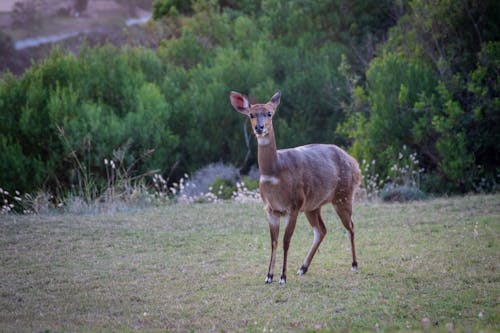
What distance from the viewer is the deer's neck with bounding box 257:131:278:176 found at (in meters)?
8.38

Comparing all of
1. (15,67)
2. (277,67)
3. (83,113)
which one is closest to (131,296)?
(83,113)

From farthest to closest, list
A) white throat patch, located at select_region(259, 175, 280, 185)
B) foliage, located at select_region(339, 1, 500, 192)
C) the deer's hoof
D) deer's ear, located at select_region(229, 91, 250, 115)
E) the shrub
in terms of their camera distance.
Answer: foliage, located at select_region(339, 1, 500, 192)
the shrub
deer's ear, located at select_region(229, 91, 250, 115)
the deer's hoof
white throat patch, located at select_region(259, 175, 280, 185)

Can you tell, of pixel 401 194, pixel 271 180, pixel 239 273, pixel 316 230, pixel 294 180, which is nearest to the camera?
pixel 271 180

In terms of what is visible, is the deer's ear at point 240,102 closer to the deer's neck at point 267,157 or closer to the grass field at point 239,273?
the deer's neck at point 267,157

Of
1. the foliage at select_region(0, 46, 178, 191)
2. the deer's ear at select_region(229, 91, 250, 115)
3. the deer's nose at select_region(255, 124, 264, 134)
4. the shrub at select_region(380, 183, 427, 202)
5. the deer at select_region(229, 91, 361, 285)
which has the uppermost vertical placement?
the deer's ear at select_region(229, 91, 250, 115)

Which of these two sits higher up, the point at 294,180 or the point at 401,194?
the point at 294,180

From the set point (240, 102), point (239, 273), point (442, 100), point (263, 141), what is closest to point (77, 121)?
point (442, 100)

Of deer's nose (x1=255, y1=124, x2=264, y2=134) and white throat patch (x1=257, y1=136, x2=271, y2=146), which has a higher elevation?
deer's nose (x1=255, y1=124, x2=264, y2=134)

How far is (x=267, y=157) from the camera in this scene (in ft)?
27.6

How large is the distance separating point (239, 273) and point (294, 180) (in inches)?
54.9

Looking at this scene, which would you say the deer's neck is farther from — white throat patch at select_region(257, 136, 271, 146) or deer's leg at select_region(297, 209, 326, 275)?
deer's leg at select_region(297, 209, 326, 275)

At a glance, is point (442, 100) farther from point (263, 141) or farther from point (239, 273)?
point (239, 273)

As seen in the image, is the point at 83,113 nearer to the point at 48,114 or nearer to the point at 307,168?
the point at 48,114

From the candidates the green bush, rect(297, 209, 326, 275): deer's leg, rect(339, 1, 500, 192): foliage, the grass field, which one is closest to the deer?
rect(297, 209, 326, 275): deer's leg
